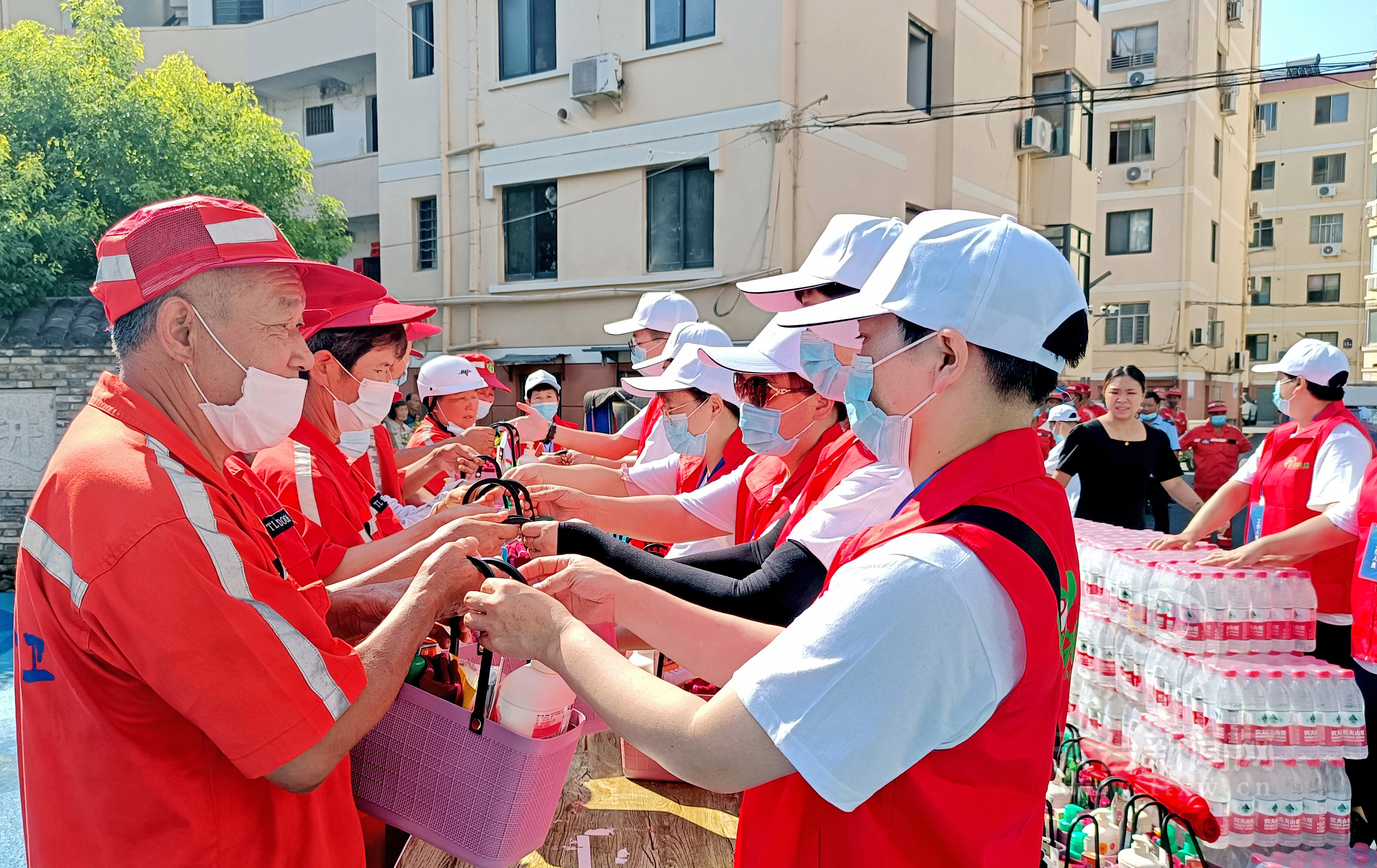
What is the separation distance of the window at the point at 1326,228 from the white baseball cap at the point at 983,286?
169 feet

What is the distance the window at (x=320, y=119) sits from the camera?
857 inches

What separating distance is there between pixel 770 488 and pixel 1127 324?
101 ft

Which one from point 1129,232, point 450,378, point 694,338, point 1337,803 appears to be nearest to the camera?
point 1337,803

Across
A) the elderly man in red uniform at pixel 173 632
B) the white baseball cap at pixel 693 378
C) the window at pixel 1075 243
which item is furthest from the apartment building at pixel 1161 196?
the elderly man in red uniform at pixel 173 632

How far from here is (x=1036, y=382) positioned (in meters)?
1.55

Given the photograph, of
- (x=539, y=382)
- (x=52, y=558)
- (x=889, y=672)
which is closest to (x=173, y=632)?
(x=52, y=558)

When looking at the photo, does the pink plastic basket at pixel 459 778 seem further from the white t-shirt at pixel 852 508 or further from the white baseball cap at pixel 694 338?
the white baseball cap at pixel 694 338

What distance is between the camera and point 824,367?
2732mm

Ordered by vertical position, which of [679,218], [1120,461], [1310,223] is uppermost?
[1310,223]

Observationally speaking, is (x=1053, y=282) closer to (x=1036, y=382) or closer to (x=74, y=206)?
(x=1036, y=382)

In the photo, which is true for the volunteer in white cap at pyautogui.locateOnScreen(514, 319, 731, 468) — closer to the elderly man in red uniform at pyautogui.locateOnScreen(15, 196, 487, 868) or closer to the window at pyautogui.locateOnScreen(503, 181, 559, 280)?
the elderly man in red uniform at pyautogui.locateOnScreen(15, 196, 487, 868)

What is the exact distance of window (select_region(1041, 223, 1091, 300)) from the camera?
19.6 meters

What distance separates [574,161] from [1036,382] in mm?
14276

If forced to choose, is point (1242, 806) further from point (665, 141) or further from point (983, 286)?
point (665, 141)
